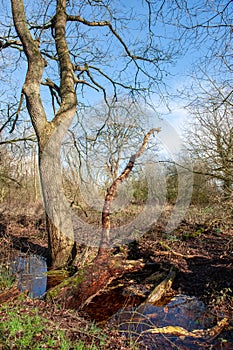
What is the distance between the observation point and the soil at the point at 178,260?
399 centimetres

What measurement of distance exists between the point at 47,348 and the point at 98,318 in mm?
1503

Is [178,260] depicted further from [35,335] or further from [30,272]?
[35,335]

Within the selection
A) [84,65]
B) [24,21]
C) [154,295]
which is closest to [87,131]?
[84,65]

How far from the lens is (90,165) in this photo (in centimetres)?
809

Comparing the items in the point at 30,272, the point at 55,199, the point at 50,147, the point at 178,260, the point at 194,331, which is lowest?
the point at 194,331

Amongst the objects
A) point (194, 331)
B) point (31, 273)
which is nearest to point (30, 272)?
point (31, 273)

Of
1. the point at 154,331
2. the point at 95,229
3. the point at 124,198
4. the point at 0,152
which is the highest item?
the point at 0,152

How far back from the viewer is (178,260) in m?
6.11

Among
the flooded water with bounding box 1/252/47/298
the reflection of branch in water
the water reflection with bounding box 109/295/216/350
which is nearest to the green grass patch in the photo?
the water reflection with bounding box 109/295/216/350

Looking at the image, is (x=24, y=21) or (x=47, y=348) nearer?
(x=47, y=348)

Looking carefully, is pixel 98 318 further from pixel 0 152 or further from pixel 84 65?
pixel 0 152

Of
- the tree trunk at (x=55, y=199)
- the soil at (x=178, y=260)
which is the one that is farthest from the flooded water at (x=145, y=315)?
the tree trunk at (x=55, y=199)

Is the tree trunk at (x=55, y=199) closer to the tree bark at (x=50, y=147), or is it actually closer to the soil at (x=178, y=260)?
the tree bark at (x=50, y=147)

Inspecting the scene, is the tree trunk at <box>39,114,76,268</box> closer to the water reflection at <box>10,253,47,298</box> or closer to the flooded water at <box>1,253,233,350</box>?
the water reflection at <box>10,253,47,298</box>
